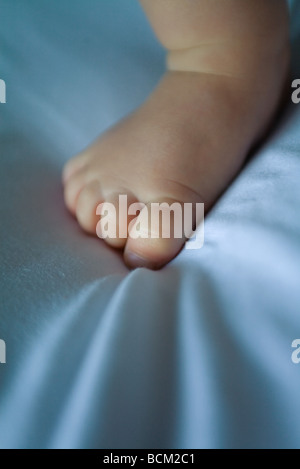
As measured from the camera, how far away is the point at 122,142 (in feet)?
1.52

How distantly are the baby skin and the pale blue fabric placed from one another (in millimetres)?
29

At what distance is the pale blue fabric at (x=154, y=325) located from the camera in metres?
0.26

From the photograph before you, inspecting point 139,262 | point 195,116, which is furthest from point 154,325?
point 195,116

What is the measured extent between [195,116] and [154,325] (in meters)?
0.24

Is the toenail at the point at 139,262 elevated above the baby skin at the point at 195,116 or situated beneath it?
situated beneath

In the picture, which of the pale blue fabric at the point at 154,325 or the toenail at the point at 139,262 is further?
the toenail at the point at 139,262

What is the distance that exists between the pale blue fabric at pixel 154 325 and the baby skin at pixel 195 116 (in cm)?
3

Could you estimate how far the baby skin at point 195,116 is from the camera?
434 millimetres

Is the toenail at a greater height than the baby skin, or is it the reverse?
the baby skin

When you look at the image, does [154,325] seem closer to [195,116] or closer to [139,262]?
[139,262]

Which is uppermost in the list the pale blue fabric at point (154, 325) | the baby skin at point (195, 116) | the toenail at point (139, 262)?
the baby skin at point (195, 116)

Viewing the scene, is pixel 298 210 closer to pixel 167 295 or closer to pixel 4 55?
pixel 167 295

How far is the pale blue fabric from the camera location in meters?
0.26
